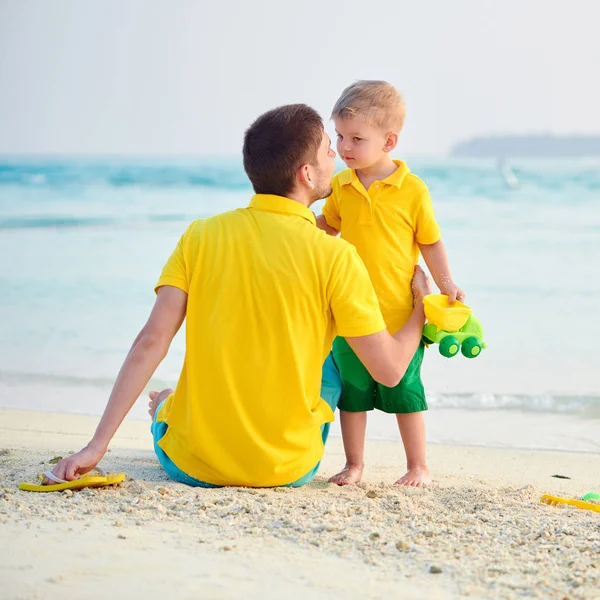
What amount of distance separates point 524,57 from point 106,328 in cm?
2291

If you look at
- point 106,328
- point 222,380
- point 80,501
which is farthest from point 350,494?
point 106,328

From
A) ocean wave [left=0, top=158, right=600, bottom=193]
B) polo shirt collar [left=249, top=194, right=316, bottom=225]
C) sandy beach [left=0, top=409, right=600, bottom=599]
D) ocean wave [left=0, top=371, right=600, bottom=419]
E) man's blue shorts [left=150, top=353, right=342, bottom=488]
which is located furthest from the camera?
ocean wave [left=0, top=158, right=600, bottom=193]

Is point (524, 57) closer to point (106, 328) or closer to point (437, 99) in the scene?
point (437, 99)

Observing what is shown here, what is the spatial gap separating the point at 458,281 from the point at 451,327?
6533 mm

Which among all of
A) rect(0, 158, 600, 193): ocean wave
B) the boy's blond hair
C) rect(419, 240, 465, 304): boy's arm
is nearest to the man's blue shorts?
rect(419, 240, 465, 304): boy's arm

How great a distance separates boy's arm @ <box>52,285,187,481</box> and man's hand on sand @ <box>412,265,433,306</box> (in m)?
0.85

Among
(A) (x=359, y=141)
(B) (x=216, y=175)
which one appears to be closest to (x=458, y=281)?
(A) (x=359, y=141)

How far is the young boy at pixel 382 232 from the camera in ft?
9.83

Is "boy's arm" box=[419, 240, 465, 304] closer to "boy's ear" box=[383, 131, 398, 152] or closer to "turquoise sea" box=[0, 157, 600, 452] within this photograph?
"boy's ear" box=[383, 131, 398, 152]

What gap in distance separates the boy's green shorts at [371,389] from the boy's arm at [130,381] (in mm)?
772

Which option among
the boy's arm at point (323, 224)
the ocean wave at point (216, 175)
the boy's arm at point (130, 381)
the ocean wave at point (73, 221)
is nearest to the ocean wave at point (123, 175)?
the ocean wave at point (216, 175)

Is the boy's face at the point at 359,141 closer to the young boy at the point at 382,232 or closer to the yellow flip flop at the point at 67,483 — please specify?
the young boy at the point at 382,232

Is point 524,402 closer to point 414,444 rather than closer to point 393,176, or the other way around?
point 414,444

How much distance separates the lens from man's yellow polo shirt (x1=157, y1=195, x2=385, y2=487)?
253 cm
